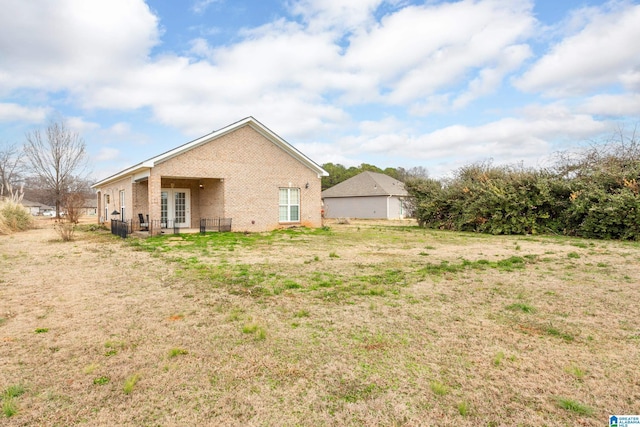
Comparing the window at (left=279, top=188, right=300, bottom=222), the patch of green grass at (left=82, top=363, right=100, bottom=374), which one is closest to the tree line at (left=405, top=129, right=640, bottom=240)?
the window at (left=279, top=188, right=300, bottom=222)

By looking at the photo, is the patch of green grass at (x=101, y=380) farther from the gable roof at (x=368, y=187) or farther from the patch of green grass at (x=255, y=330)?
the gable roof at (x=368, y=187)

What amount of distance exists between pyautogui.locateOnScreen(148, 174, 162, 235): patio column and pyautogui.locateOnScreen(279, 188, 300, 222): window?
6461 millimetres

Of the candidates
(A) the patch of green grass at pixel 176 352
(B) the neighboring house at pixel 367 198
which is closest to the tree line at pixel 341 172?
(B) the neighboring house at pixel 367 198

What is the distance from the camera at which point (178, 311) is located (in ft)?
16.6

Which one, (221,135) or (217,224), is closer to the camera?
(221,135)

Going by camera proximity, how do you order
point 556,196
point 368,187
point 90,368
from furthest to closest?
1. point 368,187
2. point 556,196
3. point 90,368

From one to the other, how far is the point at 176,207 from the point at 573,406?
64.4 feet

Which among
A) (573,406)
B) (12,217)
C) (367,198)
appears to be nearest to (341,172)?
(367,198)

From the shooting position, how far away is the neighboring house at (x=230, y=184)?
55.0ft

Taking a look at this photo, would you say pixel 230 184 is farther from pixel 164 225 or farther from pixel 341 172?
pixel 341 172

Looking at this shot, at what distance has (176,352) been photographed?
144 inches

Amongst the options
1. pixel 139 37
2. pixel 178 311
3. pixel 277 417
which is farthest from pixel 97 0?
pixel 277 417

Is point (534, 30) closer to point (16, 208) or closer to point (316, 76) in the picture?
point (316, 76)

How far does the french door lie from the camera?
62.6 ft
